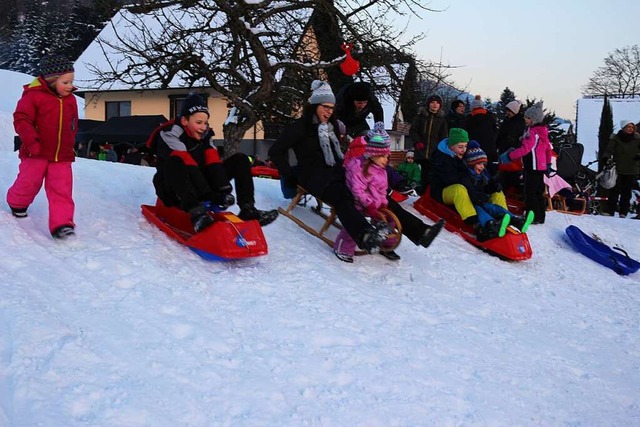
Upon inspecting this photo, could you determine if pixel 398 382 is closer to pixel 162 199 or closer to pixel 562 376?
pixel 562 376

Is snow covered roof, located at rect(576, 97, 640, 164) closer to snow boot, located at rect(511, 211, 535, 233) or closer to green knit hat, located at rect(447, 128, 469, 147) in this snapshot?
snow boot, located at rect(511, 211, 535, 233)

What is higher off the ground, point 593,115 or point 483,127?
point 593,115

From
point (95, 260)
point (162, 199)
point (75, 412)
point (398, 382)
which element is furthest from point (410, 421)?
point (162, 199)

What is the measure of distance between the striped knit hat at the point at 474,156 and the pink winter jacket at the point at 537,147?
1.25m

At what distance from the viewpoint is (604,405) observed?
121 inches

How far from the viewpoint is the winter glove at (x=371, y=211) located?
16.9 ft

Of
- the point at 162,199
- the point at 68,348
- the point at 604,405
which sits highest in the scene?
the point at 162,199

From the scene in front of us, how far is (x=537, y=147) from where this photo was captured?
7.40 m

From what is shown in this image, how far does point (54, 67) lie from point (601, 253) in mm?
5884

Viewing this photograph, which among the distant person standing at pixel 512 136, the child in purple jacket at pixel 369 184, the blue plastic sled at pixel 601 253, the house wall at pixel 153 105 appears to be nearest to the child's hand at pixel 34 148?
the child in purple jacket at pixel 369 184

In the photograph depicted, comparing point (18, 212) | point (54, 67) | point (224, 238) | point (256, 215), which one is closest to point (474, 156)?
point (256, 215)

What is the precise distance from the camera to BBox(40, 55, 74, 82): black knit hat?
4.13 metres

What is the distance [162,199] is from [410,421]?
2970mm

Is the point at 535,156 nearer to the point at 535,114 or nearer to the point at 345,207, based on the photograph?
the point at 535,114
